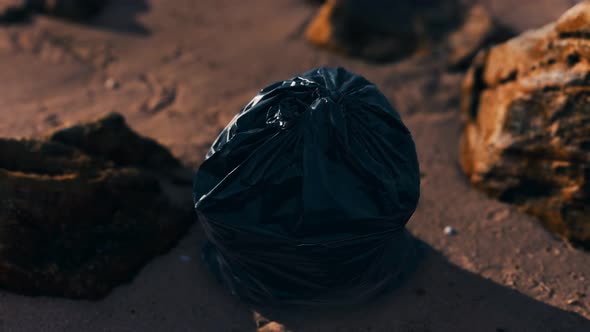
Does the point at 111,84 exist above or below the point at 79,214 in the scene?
below

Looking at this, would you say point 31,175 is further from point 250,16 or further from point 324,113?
point 250,16

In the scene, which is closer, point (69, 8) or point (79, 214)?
point (79, 214)

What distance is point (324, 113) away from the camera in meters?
2.04

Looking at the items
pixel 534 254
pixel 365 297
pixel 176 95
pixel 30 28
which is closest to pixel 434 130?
pixel 534 254

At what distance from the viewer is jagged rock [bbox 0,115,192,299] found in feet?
7.20

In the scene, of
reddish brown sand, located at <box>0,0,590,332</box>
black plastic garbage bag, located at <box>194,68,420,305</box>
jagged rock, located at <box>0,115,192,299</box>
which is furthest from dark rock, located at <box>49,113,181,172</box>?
black plastic garbage bag, located at <box>194,68,420,305</box>

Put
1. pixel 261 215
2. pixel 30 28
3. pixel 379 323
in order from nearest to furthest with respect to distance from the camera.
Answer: pixel 261 215 → pixel 379 323 → pixel 30 28

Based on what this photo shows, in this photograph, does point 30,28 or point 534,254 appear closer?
point 534,254

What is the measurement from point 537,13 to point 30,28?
4.97m

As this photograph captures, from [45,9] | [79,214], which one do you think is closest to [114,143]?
[79,214]

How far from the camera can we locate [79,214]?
2.35 metres

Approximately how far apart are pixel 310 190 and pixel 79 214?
1.10m

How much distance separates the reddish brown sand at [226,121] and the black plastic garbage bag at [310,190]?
9.3 inches

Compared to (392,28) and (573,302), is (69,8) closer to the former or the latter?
(392,28)
